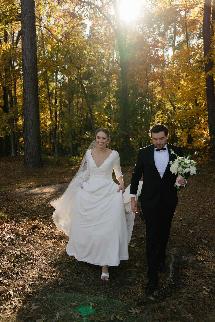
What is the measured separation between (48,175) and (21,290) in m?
10.8

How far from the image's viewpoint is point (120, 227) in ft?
22.6

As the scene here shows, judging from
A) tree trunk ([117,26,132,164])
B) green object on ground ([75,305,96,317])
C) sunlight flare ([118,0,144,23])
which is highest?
sunlight flare ([118,0,144,23])

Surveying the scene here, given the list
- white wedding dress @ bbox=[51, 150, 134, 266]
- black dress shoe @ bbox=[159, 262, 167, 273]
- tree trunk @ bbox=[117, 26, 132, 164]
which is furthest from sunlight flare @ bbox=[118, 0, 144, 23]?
black dress shoe @ bbox=[159, 262, 167, 273]

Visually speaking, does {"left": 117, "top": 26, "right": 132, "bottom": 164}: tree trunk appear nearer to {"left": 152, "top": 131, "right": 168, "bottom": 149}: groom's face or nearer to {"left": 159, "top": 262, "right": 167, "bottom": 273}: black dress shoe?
{"left": 159, "top": 262, "right": 167, "bottom": 273}: black dress shoe

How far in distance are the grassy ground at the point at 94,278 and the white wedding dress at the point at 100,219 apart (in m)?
0.36

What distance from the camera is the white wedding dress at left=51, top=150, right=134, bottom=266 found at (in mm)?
6871

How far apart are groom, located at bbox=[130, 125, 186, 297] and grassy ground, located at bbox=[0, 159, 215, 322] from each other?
1.74ft

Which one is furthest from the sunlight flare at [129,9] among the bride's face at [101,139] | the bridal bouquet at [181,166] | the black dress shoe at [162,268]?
the black dress shoe at [162,268]

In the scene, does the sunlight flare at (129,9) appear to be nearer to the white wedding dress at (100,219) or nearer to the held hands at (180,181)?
the white wedding dress at (100,219)

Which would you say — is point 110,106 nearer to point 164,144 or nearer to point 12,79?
point 12,79

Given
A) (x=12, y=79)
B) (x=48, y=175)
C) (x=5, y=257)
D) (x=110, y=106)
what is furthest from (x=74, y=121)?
(x=5, y=257)

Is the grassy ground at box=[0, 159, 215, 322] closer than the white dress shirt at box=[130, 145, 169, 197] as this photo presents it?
Yes

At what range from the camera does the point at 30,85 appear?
1755 centimetres

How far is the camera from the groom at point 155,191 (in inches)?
247
